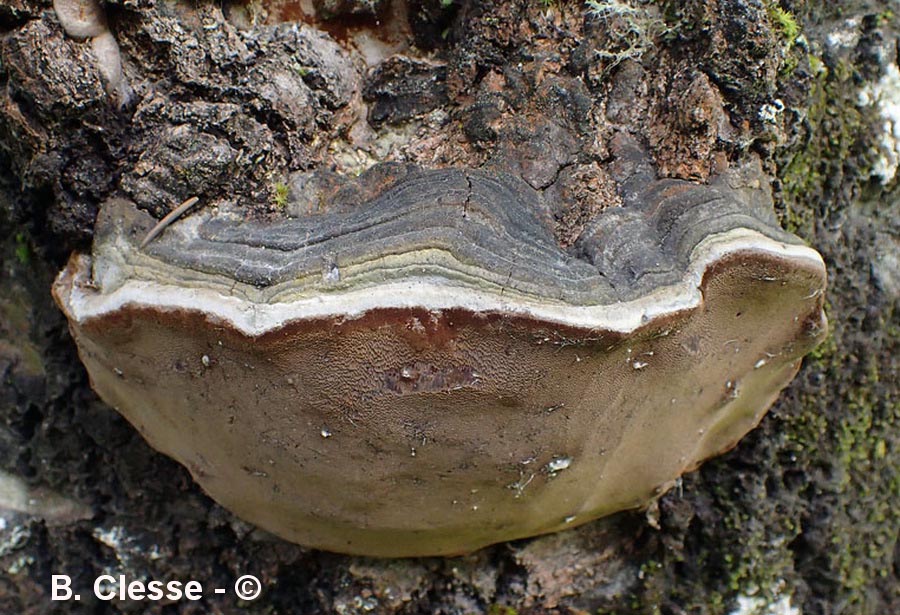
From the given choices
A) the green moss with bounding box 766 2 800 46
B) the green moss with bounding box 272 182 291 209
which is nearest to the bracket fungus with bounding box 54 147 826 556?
the green moss with bounding box 272 182 291 209

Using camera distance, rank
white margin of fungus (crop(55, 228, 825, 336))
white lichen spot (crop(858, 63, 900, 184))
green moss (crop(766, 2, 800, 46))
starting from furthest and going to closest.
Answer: white lichen spot (crop(858, 63, 900, 184)) → green moss (crop(766, 2, 800, 46)) → white margin of fungus (crop(55, 228, 825, 336))

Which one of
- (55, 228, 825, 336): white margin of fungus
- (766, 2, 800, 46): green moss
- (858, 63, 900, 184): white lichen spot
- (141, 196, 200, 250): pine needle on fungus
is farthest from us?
(858, 63, 900, 184): white lichen spot

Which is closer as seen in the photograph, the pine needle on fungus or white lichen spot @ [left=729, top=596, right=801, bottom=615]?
the pine needle on fungus

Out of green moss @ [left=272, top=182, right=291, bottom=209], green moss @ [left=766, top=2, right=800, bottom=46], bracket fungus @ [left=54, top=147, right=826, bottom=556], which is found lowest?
bracket fungus @ [left=54, top=147, right=826, bottom=556]

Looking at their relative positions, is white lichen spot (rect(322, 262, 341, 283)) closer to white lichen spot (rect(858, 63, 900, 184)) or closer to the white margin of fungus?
the white margin of fungus

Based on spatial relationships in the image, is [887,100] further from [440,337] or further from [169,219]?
[169,219]

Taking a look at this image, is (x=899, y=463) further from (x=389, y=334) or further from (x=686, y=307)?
(x=389, y=334)

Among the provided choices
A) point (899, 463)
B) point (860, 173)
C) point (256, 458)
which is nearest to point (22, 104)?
point (256, 458)

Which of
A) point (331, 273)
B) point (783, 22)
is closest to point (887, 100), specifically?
point (783, 22)
